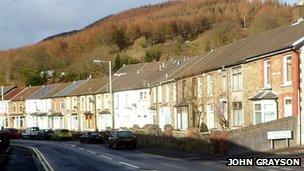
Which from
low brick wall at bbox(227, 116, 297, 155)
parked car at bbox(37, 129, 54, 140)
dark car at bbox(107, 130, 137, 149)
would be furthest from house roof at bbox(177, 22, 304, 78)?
parked car at bbox(37, 129, 54, 140)

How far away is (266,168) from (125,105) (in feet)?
174

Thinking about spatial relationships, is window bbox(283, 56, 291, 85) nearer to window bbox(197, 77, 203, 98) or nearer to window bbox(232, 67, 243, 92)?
window bbox(232, 67, 243, 92)

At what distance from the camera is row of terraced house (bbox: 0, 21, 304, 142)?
3731 centimetres

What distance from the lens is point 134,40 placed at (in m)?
160

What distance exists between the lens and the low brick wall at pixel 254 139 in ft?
109

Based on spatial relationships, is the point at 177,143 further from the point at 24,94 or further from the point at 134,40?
the point at 134,40

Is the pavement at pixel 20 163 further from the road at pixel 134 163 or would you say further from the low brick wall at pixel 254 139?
the low brick wall at pixel 254 139

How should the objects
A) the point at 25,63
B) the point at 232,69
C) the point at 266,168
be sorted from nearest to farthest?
the point at 266,168 < the point at 232,69 < the point at 25,63

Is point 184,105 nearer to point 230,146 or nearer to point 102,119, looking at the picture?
point 230,146

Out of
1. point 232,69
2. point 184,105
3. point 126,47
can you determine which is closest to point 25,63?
point 126,47

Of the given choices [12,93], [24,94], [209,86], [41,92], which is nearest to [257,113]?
[209,86]

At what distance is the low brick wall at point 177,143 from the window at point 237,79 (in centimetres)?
670

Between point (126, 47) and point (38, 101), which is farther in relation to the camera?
point (126, 47)

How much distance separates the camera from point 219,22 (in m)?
131
